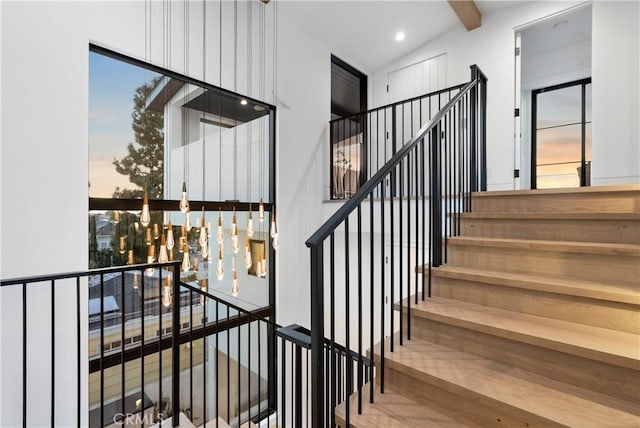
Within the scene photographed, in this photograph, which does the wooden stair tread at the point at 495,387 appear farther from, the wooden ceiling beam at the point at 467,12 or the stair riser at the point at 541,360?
the wooden ceiling beam at the point at 467,12

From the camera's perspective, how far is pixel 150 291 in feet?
9.49

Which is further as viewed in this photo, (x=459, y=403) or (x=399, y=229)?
(x=399, y=229)

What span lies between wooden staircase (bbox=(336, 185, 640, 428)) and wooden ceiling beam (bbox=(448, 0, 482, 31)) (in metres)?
3.07

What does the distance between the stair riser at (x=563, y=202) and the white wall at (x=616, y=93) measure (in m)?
1.87

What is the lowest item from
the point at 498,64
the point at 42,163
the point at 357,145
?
the point at 42,163

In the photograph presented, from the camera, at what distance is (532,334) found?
4.49 feet

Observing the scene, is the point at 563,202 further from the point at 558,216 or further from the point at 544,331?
the point at 544,331

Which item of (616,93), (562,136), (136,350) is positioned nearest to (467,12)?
(616,93)

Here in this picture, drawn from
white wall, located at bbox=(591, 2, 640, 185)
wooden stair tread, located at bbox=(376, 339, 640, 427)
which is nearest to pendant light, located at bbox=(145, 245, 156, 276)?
wooden stair tread, located at bbox=(376, 339, 640, 427)

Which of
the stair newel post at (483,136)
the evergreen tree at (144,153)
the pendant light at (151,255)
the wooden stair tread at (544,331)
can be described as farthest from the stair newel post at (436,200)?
the evergreen tree at (144,153)

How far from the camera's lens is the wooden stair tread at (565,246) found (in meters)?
1.56

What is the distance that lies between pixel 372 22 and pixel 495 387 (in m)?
4.66

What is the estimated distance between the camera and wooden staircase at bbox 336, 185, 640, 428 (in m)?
1.20

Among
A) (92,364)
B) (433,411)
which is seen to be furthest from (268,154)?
(433,411)
